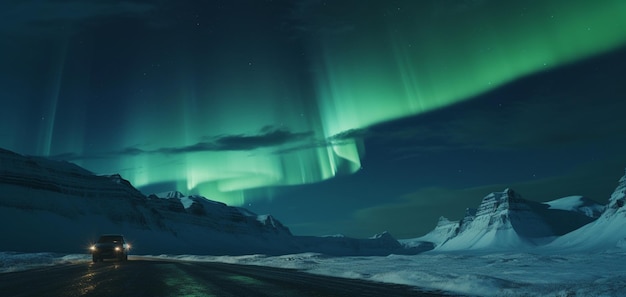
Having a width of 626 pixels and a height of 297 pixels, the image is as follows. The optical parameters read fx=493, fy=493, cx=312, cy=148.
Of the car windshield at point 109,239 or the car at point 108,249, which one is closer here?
the car at point 108,249

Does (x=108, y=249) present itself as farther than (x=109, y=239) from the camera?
No

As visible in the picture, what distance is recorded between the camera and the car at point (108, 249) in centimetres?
4072

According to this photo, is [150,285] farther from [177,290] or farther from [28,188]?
[28,188]

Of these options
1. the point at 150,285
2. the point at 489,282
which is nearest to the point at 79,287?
the point at 150,285

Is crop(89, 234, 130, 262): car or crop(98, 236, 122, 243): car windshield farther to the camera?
crop(98, 236, 122, 243): car windshield

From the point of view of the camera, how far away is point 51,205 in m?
190

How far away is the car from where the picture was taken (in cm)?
4072

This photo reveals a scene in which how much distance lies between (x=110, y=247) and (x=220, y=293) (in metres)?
30.7

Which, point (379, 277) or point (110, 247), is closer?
point (379, 277)

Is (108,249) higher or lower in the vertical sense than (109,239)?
lower

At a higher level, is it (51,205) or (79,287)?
(51,205)

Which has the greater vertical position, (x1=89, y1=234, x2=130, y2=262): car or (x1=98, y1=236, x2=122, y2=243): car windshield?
(x1=98, y1=236, x2=122, y2=243): car windshield

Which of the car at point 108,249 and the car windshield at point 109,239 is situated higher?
the car windshield at point 109,239

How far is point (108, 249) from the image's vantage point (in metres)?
41.1
